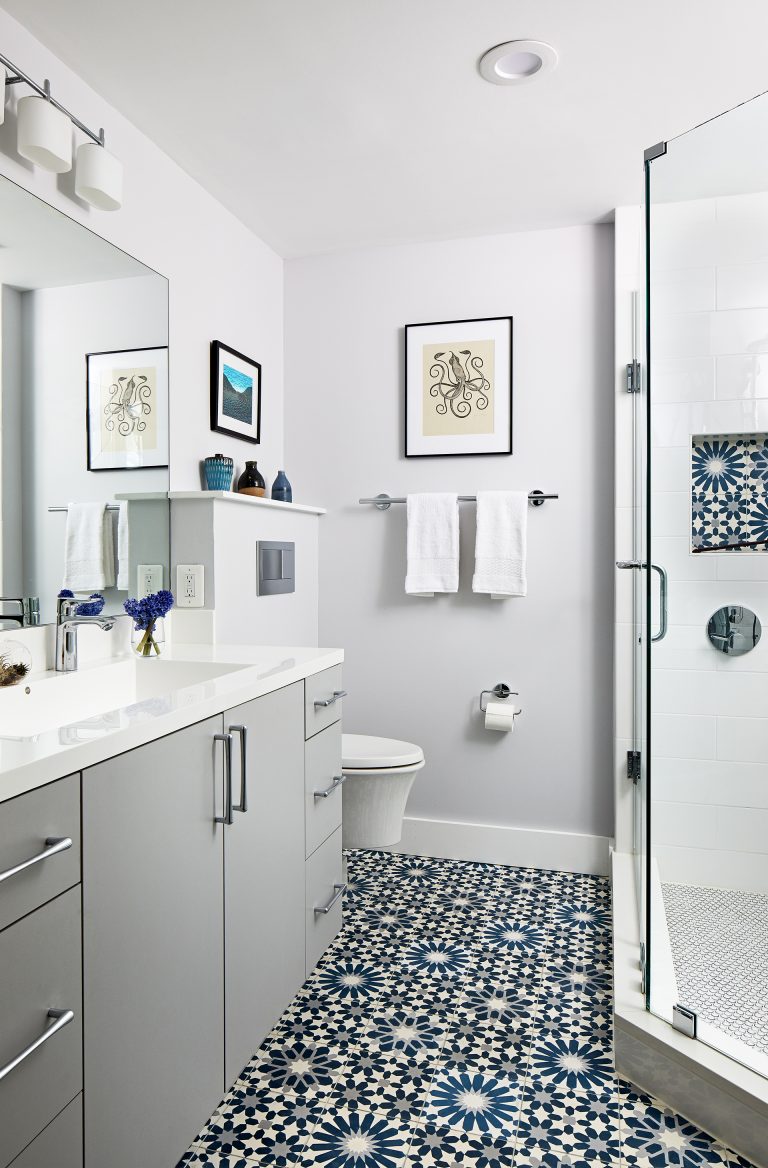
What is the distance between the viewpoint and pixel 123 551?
7.03 feet

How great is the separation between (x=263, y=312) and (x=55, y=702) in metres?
1.86

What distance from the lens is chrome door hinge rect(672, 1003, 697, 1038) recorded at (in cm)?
161

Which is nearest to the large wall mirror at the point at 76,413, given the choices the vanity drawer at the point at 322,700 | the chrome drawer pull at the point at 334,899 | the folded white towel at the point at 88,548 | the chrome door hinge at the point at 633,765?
the folded white towel at the point at 88,548

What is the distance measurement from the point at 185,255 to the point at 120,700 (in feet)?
4.66

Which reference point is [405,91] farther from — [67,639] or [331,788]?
[331,788]

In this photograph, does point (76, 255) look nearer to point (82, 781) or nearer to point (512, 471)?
point (82, 781)

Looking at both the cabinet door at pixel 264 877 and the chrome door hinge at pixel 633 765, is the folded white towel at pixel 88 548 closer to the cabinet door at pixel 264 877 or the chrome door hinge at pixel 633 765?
the cabinet door at pixel 264 877

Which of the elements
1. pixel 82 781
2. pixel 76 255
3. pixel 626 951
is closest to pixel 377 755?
pixel 626 951

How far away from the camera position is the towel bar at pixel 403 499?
283cm

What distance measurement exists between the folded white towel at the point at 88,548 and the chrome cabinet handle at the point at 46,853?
97cm

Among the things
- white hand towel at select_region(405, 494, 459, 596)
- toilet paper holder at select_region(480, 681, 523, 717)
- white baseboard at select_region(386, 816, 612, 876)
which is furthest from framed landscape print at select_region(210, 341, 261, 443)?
white baseboard at select_region(386, 816, 612, 876)

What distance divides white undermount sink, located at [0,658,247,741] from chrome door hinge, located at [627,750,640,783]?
1.53 metres

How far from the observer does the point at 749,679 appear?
232cm

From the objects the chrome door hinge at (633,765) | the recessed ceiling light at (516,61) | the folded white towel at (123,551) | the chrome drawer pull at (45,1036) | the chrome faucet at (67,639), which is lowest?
the chrome door hinge at (633,765)
